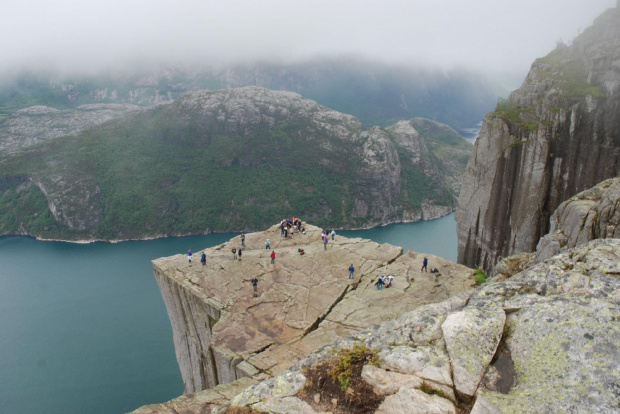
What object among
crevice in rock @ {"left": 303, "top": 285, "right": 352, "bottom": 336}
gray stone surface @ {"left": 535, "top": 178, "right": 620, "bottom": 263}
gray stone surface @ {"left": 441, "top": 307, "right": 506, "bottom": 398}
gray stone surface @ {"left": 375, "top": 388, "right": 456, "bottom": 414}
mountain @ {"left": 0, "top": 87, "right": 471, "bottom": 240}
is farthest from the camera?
mountain @ {"left": 0, "top": 87, "right": 471, "bottom": 240}

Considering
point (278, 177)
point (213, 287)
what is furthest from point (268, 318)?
point (278, 177)

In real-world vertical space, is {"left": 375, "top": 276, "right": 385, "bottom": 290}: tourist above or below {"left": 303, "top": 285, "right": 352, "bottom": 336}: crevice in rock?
above

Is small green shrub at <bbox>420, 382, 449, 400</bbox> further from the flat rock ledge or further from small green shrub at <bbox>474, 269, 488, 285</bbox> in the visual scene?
small green shrub at <bbox>474, 269, 488, 285</bbox>

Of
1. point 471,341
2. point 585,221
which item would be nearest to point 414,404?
point 471,341

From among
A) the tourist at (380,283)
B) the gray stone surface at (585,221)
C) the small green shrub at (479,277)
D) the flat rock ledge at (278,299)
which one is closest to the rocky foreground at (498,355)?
the gray stone surface at (585,221)

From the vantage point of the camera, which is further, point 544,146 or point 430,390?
point 544,146

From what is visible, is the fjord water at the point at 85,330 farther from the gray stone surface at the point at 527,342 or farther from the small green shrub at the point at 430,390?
the small green shrub at the point at 430,390

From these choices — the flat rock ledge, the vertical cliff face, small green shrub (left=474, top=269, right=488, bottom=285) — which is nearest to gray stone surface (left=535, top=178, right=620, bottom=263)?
the flat rock ledge

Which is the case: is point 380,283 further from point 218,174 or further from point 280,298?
point 218,174
